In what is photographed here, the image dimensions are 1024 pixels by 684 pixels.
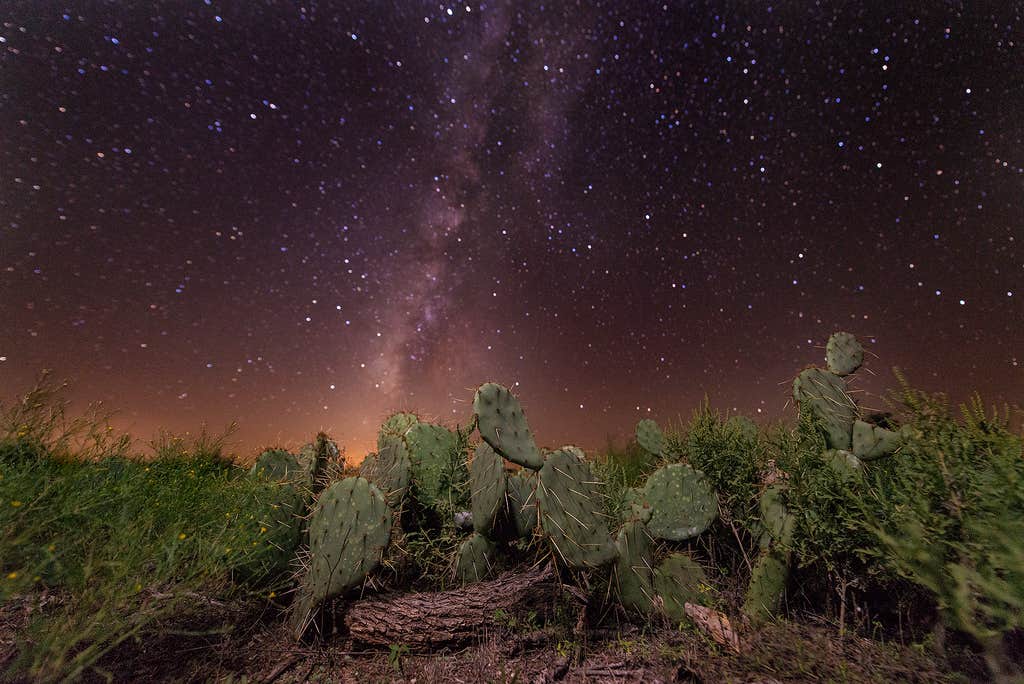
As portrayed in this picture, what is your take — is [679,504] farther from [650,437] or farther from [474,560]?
[650,437]

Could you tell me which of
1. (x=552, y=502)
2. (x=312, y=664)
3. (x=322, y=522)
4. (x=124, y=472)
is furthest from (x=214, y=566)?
(x=552, y=502)

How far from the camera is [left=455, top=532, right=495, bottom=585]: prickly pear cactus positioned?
3.18 m

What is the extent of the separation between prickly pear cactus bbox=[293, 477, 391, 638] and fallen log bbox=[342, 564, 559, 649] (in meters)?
0.23

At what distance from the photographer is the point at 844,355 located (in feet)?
14.1

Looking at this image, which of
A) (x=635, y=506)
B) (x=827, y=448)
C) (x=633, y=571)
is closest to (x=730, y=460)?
(x=827, y=448)

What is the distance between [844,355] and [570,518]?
11.1ft

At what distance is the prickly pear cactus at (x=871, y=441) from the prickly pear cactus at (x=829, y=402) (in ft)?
0.19

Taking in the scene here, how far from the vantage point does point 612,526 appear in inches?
162

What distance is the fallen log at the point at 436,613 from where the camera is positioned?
2.76 meters

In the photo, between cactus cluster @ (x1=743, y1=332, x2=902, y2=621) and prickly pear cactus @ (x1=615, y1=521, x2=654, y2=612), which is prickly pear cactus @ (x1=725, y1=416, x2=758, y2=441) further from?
prickly pear cactus @ (x1=615, y1=521, x2=654, y2=612)

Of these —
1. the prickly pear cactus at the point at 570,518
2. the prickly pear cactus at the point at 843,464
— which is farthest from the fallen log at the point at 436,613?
the prickly pear cactus at the point at 843,464

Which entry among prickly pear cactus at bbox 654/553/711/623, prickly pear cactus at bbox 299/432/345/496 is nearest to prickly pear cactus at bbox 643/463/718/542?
prickly pear cactus at bbox 654/553/711/623

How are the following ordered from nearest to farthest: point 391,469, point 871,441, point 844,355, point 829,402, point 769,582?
point 769,582
point 391,469
point 871,441
point 829,402
point 844,355

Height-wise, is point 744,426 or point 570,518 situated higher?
point 744,426
